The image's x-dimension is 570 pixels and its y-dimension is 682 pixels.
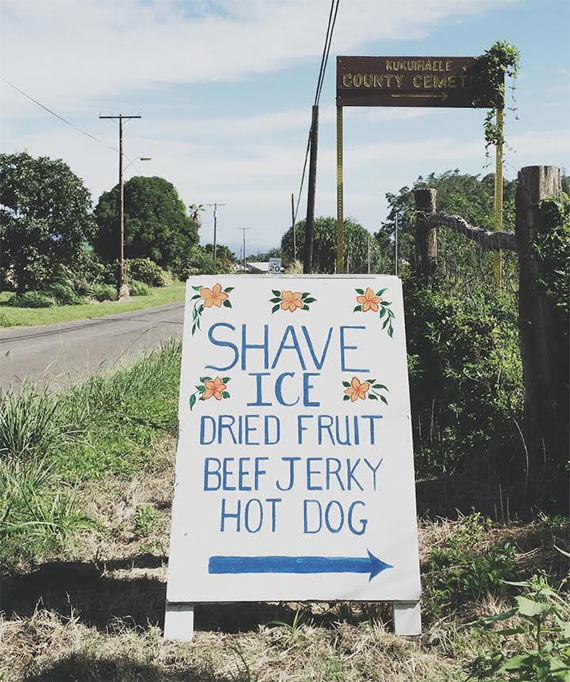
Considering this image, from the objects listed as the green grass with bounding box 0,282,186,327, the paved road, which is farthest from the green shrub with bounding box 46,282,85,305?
the paved road

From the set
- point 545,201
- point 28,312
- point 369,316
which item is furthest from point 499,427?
point 28,312

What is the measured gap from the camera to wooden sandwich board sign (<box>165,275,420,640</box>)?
317 centimetres

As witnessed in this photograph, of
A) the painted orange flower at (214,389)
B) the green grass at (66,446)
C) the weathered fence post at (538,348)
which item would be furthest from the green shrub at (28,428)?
the weathered fence post at (538,348)

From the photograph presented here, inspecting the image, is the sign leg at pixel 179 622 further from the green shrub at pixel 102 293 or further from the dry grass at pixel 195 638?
the green shrub at pixel 102 293

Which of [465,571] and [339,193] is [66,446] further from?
[339,193]

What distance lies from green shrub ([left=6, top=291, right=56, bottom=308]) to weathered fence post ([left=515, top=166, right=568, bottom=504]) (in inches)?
921

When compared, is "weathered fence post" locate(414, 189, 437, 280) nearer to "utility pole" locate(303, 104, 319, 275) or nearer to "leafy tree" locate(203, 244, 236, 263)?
"utility pole" locate(303, 104, 319, 275)

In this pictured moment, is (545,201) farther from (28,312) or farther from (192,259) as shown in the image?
(192,259)

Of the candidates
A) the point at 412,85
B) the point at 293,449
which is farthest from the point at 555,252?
the point at 412,85

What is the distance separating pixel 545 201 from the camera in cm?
429

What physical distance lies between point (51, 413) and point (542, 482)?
134 inches

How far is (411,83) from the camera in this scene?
10.3 m

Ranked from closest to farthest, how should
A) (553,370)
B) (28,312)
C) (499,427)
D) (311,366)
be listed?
(311,366)
(553,370)
(499,427)
(28,312)

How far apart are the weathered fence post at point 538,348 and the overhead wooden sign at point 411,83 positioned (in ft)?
20.6
